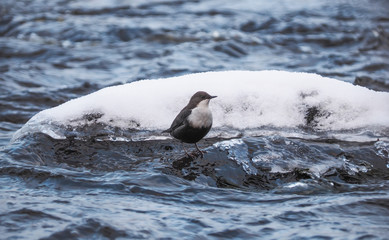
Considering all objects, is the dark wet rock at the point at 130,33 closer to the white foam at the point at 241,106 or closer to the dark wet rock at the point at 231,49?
the dark wet rock at the point at 231,49

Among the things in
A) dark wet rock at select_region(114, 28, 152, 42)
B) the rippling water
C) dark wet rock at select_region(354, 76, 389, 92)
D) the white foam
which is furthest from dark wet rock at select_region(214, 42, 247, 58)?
the white foam

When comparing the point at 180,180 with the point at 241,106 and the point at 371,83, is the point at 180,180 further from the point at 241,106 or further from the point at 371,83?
the point at 371,83

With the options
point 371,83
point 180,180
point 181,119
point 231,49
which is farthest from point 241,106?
point 231,49

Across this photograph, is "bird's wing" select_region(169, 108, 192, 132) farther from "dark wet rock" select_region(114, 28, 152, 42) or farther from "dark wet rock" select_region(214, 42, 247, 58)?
"dark wet rock" select_region(114, 28, 152, 42)

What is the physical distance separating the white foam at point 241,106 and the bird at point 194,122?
1.70ft

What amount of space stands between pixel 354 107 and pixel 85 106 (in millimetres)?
2529

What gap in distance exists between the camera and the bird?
4.70 m

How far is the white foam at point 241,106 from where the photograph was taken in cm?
535

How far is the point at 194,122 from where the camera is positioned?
184 inches

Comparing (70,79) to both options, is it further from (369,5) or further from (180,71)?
(369,5)

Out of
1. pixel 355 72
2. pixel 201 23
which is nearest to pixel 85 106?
pixel 355 72

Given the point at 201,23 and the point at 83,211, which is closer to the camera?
the point at 83,211

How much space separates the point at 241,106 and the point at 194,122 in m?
0.90

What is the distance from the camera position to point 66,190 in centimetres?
442
